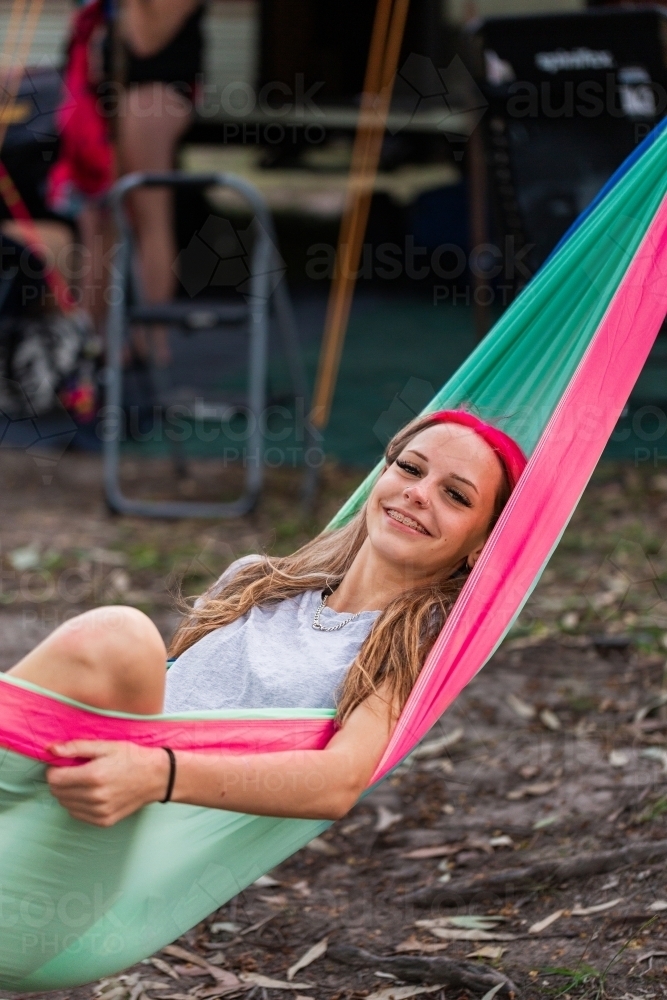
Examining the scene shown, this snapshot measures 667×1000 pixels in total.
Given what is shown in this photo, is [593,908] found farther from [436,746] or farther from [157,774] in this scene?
[157,774]

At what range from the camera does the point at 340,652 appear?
1.77 meters

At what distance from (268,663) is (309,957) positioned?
21.2 inches

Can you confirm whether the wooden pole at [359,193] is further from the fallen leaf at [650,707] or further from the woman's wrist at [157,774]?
the woman's wrist at [157,774]

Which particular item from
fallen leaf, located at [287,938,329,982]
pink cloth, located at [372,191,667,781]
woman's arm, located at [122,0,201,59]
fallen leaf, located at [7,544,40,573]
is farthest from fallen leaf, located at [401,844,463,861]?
woman's arm, located at [122,0,201,59]

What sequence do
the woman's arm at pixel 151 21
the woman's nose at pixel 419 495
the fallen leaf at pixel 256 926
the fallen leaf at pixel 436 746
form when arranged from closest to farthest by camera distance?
the woman's nose at pixel 419 495, the fallen leaf at pixel 256 926, the fallen leaf at pixel 436 746, the woman's arm at pixel 151 21

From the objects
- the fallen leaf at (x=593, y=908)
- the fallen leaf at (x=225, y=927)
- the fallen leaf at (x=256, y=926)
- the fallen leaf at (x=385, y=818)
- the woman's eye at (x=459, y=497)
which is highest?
the woman's eye at (x=459, y=497)

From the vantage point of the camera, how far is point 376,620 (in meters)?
1.76

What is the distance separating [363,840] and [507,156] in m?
2.21

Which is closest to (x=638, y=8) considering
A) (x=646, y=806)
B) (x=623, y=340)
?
(x=623, y=340)

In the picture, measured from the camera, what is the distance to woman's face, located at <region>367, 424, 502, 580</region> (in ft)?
5.89

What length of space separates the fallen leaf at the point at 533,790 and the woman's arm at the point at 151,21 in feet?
11.2

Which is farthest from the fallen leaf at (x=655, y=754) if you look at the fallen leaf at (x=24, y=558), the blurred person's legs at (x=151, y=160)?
the blurred person's legs at (x=151, y=160)

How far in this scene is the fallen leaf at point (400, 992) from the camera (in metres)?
1.86

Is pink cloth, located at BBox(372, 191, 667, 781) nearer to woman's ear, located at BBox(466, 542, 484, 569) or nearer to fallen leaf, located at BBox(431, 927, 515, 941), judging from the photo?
woman's ear, located at BBox(466, 542, 484, 569)
